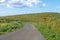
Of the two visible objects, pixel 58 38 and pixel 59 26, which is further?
pixel 59 26

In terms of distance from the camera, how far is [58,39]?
17.2 meters

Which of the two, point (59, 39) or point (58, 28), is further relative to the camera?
point (58, 28)

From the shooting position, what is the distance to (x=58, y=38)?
1752 cm

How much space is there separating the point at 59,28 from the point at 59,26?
72 cm

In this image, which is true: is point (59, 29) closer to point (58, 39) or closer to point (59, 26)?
point (59, 26)

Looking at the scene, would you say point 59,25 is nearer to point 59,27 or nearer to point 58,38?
→ point 59,27

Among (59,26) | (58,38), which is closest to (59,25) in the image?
(59,26)

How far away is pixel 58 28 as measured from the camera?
24031 millimetres

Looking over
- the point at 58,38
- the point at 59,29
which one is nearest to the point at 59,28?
the point at 59,29

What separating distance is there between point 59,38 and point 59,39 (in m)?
0.38

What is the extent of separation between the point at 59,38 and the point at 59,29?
6.02 metres

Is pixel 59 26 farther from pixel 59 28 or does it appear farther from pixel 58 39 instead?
pixel 58 39

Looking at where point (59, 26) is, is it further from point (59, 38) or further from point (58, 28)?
point (59, 38)

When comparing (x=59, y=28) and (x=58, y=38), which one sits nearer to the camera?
(x=58, y=38)
